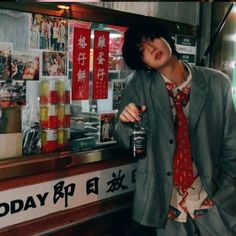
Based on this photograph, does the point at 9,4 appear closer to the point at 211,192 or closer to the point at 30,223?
the point at 30,223

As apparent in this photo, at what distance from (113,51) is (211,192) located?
162 cm

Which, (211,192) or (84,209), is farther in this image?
(84,209)

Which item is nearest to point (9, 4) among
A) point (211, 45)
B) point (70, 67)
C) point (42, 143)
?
point (70, 67)

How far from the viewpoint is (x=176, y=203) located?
3314 mm

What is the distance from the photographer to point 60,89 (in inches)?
138

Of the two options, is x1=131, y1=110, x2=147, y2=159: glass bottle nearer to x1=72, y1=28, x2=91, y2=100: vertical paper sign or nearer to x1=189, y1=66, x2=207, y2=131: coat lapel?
x1=189, y1=66, x2=207, y2=131: coat lapel

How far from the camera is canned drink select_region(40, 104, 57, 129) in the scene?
3408 mm

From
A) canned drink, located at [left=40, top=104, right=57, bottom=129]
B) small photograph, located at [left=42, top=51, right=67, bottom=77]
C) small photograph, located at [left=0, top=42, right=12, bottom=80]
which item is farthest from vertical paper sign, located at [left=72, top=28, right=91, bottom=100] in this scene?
small photograph, located at [left=0, top=42, right=12, bottom=80]

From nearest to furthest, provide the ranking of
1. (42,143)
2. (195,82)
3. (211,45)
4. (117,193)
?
(195,82) < (42,143) < (117,193) < (211,45)

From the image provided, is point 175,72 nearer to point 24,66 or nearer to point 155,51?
point 155,51

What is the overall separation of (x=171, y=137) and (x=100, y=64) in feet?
3.53

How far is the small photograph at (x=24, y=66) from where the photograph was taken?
10.3ft

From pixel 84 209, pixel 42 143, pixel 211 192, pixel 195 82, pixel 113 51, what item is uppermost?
pixel 113 51

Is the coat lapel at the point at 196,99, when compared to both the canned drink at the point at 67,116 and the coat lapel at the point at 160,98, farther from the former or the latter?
the canned drink at the point at 67,116
